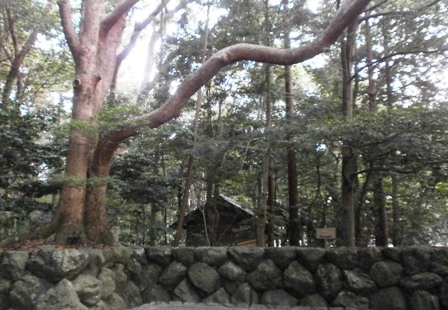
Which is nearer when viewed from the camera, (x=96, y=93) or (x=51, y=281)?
(x=51, y=281)

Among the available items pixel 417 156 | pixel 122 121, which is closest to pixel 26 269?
pixel 122 121

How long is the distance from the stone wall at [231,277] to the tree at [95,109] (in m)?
0.84

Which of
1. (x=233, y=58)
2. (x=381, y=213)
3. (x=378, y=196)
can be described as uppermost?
(x=233, y=58)

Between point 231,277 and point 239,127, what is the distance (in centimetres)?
432

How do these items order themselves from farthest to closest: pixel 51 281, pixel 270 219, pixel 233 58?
pixel 270 219 → pixel 233 58 → pixel 51 281

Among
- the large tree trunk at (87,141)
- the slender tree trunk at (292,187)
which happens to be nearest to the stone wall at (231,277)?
the large tree trunk at (87,141)

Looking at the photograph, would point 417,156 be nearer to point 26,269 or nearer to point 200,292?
point 200,292

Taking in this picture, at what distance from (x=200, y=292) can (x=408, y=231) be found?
7.09 m

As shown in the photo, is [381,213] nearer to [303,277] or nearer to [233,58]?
[303,277]

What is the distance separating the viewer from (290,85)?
1006 cm

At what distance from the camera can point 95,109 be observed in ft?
21.8

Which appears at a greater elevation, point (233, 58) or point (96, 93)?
point (233, 58)

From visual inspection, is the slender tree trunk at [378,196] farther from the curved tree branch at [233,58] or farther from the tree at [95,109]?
the tree at [95,109]

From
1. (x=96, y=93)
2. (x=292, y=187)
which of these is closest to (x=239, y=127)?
(x=292, y=187)
